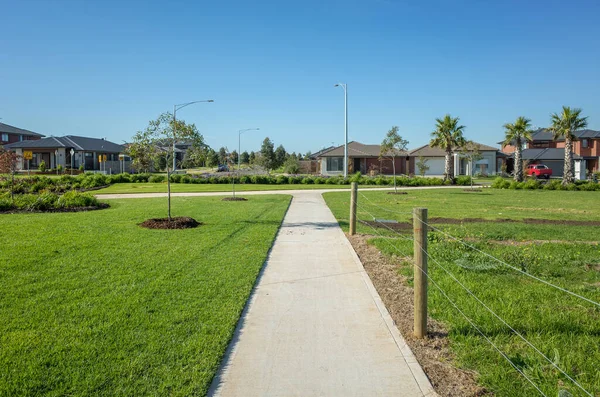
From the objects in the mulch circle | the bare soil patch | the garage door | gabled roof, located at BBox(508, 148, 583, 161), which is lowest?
the bare soil patch

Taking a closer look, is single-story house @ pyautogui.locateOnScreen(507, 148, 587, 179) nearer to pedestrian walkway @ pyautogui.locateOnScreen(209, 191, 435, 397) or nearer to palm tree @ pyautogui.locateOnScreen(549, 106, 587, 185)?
palm tree @ pyautogui.locateOnScreen(549, 106, 587, 185)

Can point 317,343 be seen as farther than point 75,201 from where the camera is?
No

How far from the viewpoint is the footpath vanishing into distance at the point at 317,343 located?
3.93 m

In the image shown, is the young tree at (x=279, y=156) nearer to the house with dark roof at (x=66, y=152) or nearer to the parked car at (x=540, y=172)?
the house with dark roof at (x=66, y=152)

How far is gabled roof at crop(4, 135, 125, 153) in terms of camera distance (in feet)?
201

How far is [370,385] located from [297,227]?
371 inches

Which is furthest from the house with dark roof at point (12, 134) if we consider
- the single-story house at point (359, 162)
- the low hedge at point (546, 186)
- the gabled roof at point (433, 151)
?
the low hedge at point (546, 186)

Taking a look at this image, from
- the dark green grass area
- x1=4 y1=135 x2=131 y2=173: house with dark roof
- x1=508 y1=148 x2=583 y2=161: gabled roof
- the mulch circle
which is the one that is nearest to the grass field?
the dark green grass area

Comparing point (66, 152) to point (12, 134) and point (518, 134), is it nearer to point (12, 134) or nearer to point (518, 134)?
point (12, 134)

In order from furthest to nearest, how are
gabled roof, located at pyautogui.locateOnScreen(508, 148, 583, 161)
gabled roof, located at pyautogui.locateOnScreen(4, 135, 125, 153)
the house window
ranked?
gabled roof, located at pyautogui.locateOnScreen(508, 148, 583, 161)
gabled roof, located at pyautogui.locateOnScreen(4, 135, 125, 153)
the house window

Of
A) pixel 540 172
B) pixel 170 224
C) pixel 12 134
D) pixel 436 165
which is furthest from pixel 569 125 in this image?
pixel 12 134

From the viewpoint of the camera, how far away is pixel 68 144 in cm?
6175

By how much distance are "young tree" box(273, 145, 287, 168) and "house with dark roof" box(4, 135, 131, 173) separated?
22149 mm

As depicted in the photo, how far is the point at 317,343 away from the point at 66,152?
→ 6596 cm
